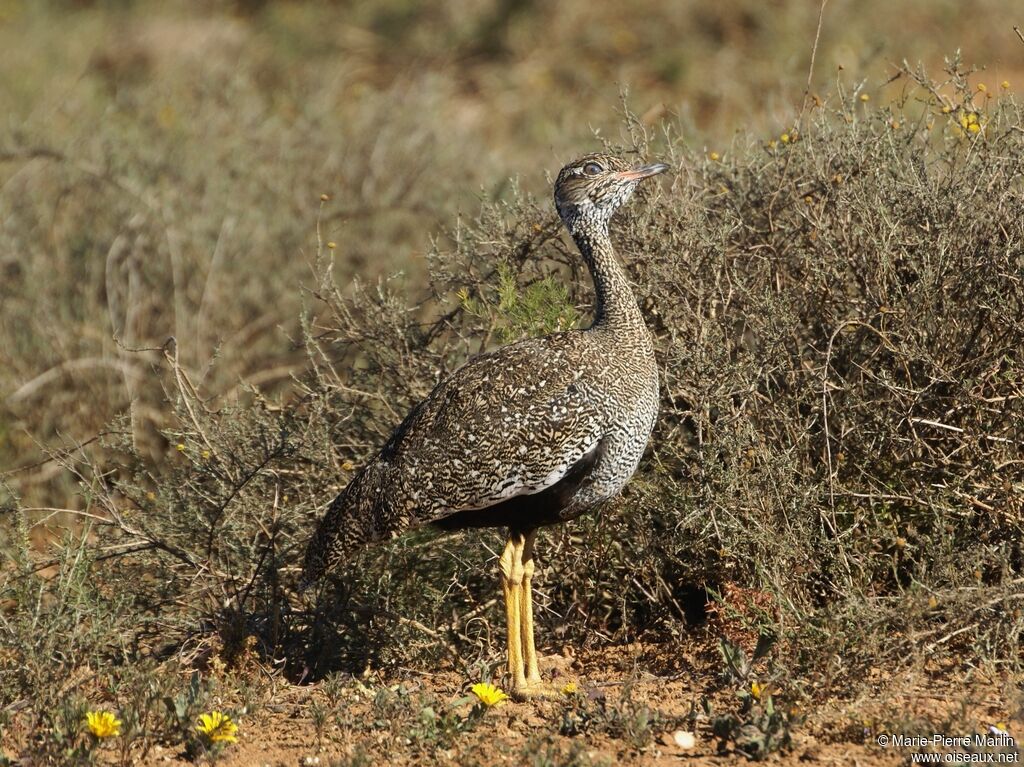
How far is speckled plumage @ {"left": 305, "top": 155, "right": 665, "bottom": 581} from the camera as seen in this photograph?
16.1ft

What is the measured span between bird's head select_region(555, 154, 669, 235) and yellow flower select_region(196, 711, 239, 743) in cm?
229

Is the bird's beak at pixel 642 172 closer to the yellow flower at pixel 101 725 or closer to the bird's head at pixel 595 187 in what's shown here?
the bird's head at pixel 595 187

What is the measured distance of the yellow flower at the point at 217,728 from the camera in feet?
14.9

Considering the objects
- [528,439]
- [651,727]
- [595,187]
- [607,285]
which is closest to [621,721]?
[651,727]

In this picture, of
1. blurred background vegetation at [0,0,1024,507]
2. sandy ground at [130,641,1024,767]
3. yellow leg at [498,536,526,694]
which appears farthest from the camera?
blurred background vegetation at [0,0,1024,507]

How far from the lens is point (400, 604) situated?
18.4 ft

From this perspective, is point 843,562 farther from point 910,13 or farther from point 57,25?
point 57,25

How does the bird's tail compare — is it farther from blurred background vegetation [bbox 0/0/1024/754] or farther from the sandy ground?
the sandy ground

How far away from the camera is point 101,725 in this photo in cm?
439

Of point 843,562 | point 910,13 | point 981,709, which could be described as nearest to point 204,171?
point 843,562

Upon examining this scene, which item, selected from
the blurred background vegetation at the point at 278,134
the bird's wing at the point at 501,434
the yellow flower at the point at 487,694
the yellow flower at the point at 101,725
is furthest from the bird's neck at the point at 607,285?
the yellow flower at the point at 101,725

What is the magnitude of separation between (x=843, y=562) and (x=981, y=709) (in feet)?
2.40

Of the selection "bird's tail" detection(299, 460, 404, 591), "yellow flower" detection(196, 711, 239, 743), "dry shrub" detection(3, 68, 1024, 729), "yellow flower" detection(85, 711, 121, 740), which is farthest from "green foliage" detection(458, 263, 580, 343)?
"yellow flower" detection(85, 711, 121, 740)

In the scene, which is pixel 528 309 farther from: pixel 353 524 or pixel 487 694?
pixel 487 694
